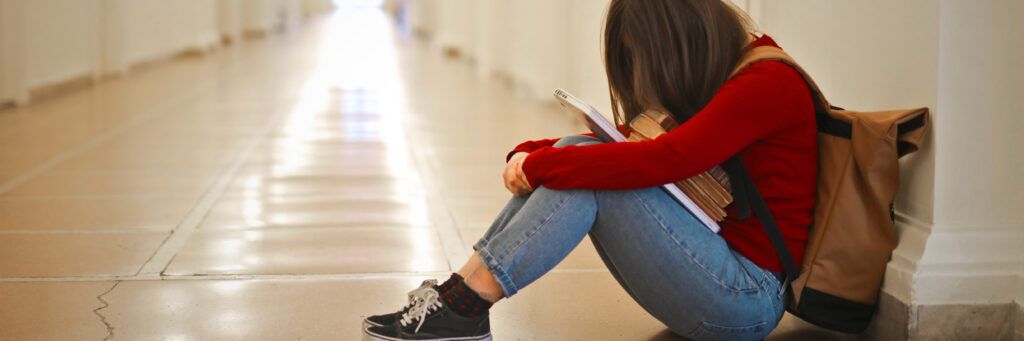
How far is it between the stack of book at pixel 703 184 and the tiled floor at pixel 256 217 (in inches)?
23.4

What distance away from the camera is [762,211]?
9.37 ft

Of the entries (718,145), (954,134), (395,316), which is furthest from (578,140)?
(954,134)

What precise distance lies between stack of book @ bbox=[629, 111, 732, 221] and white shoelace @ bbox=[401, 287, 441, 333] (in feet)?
2.08

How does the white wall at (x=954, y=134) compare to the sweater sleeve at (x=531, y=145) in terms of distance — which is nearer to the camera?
the white wall at (x=954, y=134)

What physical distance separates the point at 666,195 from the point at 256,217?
111 inches

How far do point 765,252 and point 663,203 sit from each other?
313 mm

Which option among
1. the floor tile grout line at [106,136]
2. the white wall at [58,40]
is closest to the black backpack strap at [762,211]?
the floor tile grout line at [106,136]

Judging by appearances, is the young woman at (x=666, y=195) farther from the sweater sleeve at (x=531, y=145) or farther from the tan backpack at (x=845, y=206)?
the sweater sleeve at (x=531, y=145)

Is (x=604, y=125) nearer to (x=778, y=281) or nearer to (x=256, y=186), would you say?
(x=778, y=281)

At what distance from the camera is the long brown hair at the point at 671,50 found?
9.12ft

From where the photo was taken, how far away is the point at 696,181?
9.46ft

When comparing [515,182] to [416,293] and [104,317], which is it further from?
[104,317]

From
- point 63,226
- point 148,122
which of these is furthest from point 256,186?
point 148,122

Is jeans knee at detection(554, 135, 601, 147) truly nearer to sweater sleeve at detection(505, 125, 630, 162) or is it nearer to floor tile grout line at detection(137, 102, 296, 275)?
sweater sleeve at detection(505, 125, 630, 162)
